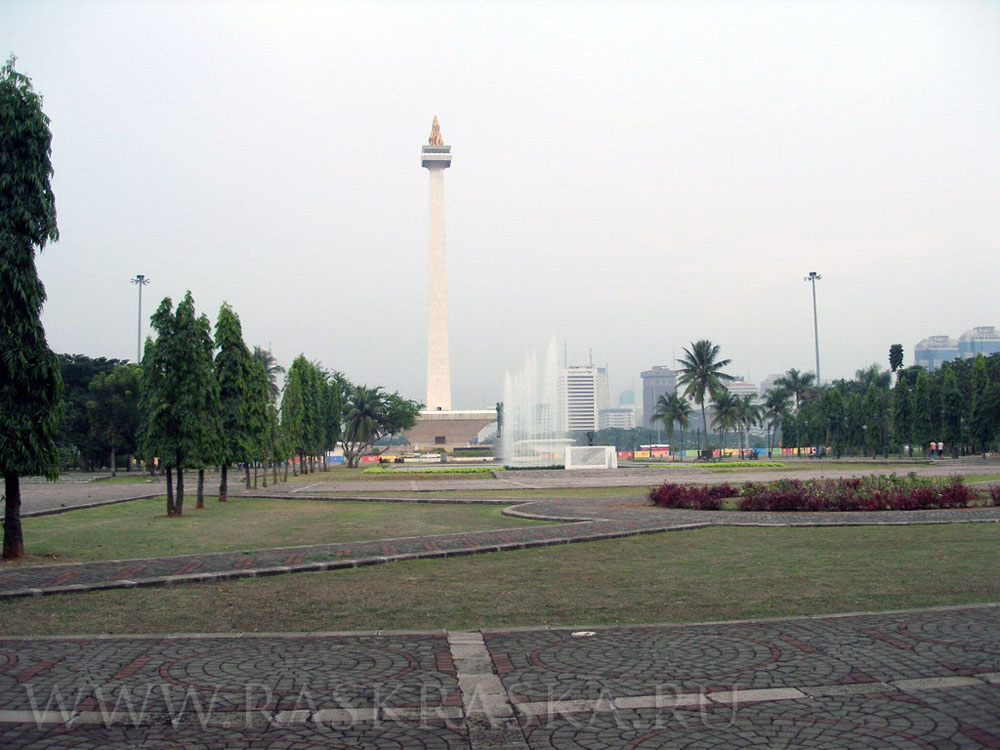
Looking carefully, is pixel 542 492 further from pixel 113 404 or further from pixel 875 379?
pixel 875 379

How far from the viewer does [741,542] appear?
39.9 ft

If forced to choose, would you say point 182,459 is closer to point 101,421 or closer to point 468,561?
point 468,561

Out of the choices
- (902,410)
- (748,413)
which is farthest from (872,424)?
(748,413)

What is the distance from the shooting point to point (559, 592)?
8344 mm

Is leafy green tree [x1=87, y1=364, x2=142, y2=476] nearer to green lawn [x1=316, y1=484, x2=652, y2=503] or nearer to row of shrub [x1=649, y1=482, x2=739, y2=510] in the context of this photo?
green lawn [x1=316, y1=484, x2=652, y2=503]

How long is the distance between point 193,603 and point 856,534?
1001 cm

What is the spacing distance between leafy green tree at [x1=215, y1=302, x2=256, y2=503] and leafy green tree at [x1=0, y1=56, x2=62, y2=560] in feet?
40.9

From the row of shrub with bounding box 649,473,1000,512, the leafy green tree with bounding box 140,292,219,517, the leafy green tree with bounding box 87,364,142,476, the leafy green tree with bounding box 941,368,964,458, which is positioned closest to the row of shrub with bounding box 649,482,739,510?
the row of shrub with bounding box 649,473,1000,512

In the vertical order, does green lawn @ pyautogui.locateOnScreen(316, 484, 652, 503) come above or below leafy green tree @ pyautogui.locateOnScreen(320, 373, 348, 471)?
below

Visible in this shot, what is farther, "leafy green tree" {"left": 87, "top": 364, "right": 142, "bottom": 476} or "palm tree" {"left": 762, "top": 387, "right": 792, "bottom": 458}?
"palm tree" {"left": 762, "top": 387, "right": 792, "bottom": 458}

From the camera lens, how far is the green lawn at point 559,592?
7152mm

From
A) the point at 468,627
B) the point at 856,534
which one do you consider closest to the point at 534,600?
the point at 468,627

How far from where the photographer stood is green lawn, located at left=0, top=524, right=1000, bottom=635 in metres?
7.15

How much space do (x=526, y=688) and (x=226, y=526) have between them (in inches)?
505
